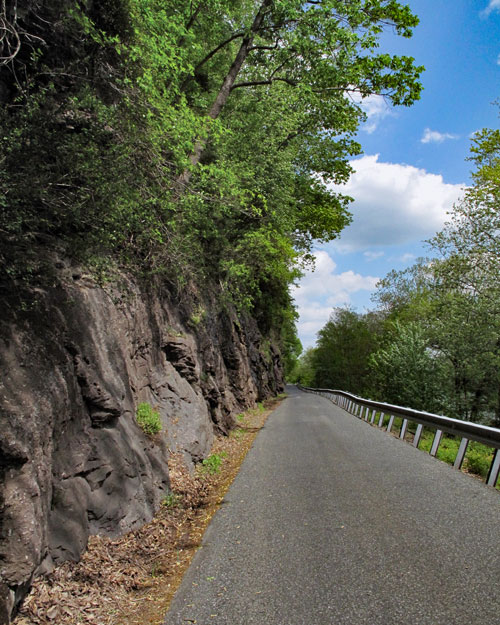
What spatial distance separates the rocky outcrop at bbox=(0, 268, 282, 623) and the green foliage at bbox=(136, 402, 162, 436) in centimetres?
18

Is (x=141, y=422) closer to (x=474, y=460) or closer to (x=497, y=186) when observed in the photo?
(x=474, y=460)

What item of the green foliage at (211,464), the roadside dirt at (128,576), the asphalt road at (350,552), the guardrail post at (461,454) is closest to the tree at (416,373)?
the guardrail post at (461,454)

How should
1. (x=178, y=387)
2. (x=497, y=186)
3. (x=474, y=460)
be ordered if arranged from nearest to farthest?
1. (x=474, y=460)
2. (x=178, y=387)
3. (x=497, y=186)

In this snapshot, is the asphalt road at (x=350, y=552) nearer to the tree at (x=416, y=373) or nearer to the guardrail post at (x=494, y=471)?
the guardrail post at (x=494, y=471)

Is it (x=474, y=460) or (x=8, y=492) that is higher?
(x=474, y=460)

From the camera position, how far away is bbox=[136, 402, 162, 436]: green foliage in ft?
20.9

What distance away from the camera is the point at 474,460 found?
727 centimetres

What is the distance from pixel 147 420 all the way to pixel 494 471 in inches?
219

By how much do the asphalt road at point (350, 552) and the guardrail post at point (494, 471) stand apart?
0.65ft

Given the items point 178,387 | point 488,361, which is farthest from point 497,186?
point 178,387

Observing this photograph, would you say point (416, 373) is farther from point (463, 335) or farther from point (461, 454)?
point (461, 454)

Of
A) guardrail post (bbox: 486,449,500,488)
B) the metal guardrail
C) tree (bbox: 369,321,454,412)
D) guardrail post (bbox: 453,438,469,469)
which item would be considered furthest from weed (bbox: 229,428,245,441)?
tree (bbox: 369,321,454,412)

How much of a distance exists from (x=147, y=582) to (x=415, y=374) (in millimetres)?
18818

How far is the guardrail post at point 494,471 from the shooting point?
622 centimetres
